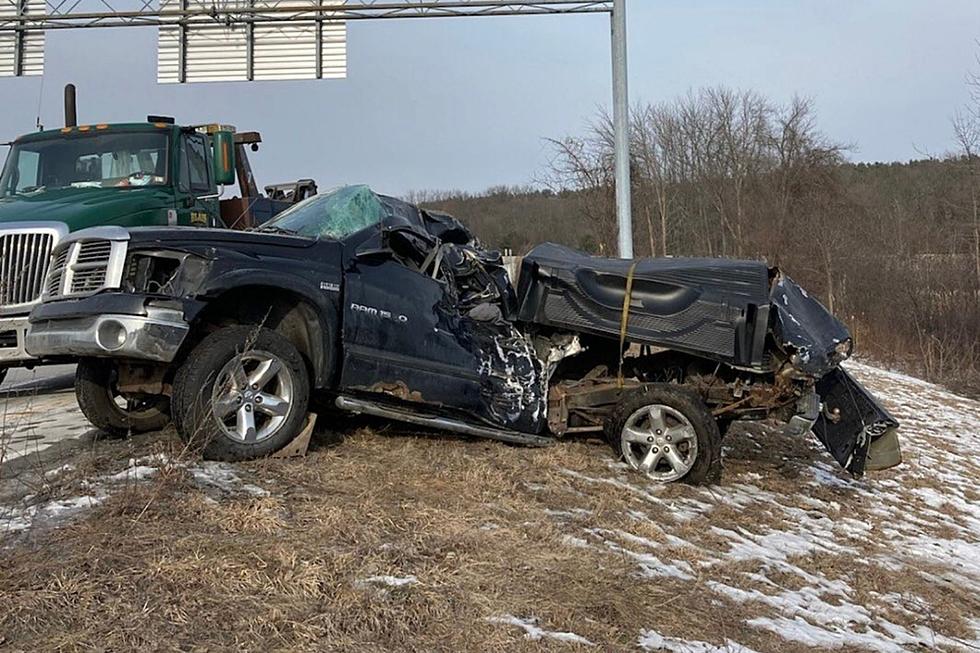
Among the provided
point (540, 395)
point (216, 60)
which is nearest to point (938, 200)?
point (216, 60)

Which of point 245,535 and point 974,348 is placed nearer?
point 245,535

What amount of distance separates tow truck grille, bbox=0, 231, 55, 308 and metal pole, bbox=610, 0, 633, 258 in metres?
8.09

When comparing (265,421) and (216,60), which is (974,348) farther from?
(265,421)

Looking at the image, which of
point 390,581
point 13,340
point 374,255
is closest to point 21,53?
point 13,340

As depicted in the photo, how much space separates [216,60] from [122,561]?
13.2m

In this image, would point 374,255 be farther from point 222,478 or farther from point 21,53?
point 21,53

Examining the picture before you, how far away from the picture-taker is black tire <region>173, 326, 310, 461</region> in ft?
16.3

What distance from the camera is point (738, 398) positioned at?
6379mm

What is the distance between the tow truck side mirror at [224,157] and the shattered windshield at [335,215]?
3239 mm

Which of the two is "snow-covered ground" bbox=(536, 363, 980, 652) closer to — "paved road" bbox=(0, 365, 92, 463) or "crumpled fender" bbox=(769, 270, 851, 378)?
"crumpled fender" bbox=(769, 270, 851, 378)

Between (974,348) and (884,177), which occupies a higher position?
(884,177)

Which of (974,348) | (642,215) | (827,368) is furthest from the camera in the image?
(642,215)

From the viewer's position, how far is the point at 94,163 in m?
9.31

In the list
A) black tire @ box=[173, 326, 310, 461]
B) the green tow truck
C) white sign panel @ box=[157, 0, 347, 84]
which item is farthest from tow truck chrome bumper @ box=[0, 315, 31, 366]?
white sign panel @ box=[157, 0, 347, 84]
